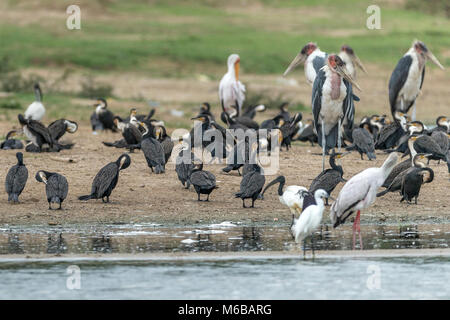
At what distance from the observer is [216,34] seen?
1564 inches

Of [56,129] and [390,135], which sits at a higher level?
[56,129]

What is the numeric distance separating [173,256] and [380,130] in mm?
8016

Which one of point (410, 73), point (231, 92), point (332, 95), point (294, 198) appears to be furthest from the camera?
point (231, 92)

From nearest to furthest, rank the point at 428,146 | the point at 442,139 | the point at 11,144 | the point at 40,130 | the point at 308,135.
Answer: the point at 428,146 < the point at 442,139 < the point at 40,130 < the point at 11,144 < the point at 308,135

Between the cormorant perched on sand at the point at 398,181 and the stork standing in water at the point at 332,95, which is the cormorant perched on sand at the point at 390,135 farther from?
the cormorant perched on sand at the point at 398,181

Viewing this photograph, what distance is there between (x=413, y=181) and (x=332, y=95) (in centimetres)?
246

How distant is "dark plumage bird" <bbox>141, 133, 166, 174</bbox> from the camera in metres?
13.4

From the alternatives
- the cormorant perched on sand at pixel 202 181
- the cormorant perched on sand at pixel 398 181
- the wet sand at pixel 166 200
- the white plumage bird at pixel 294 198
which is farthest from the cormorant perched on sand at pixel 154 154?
the cormorant perched on sand at pixel 398 181

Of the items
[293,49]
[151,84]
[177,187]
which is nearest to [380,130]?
[177,187]

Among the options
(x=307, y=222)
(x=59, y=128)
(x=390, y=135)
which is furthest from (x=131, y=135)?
(x=307, y=222)

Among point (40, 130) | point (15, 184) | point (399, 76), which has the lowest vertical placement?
point (15, 184)

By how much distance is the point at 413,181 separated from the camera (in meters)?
11.9

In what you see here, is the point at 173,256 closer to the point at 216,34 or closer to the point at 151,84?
A: the point at 151,84

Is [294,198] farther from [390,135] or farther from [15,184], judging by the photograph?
[390,135]
